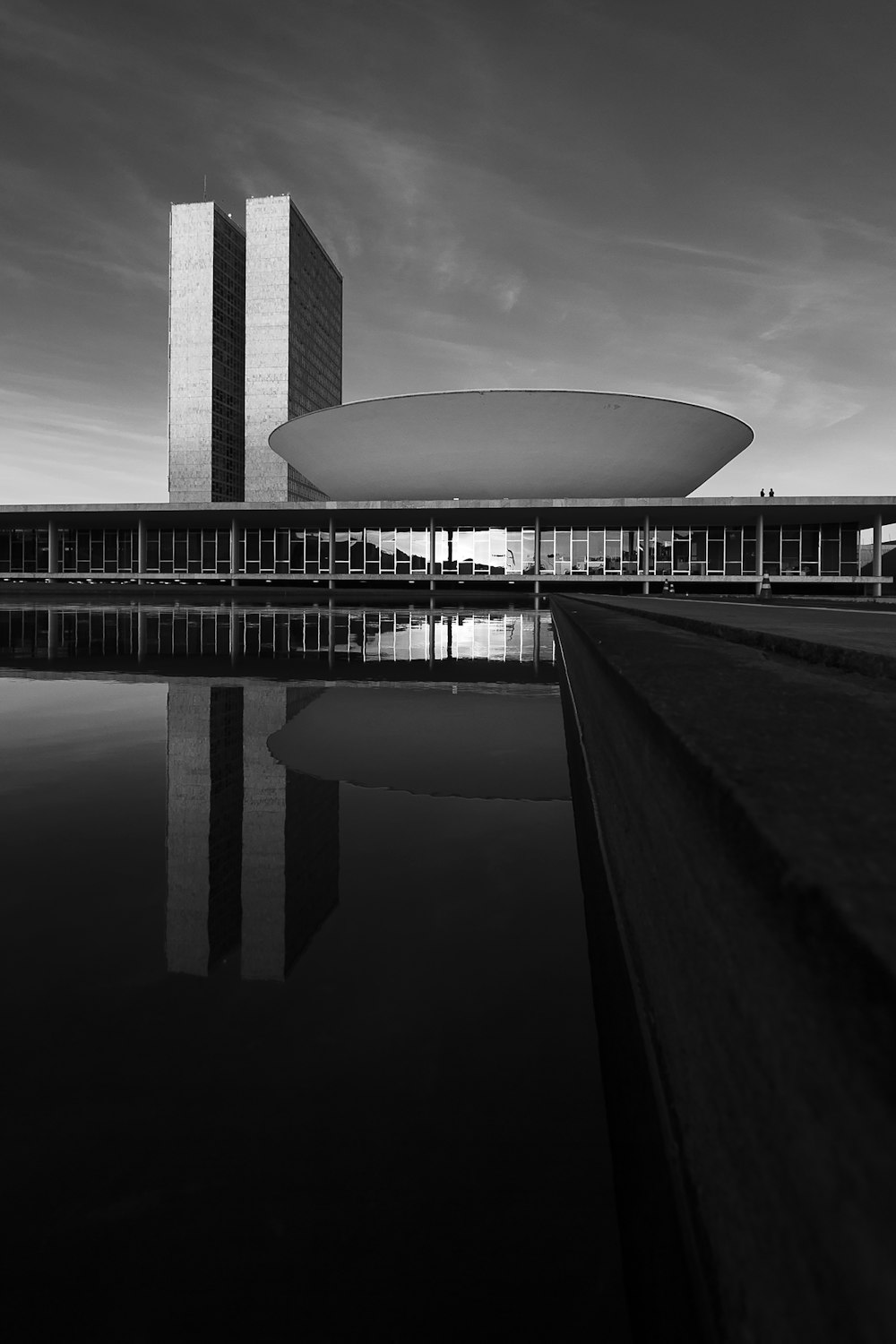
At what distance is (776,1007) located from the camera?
0.56 m

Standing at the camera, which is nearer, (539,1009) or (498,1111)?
(498,1111)

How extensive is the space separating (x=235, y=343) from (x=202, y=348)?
5.77m

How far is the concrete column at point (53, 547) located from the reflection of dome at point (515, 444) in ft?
35.4

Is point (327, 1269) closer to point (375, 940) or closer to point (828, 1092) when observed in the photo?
point (828, 1092)

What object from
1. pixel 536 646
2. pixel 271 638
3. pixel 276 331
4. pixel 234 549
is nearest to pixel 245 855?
pixel 536 646

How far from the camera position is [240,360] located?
96250 millimetres

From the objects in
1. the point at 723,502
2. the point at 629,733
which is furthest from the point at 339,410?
the point at 629,733

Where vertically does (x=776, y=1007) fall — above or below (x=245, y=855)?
above

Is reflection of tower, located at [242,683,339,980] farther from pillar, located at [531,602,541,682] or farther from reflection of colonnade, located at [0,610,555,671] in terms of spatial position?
reflection of colonnade, located at [0,610,555,671]

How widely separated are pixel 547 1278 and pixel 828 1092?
0.54m

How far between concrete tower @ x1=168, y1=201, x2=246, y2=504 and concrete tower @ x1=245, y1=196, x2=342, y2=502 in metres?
3.09

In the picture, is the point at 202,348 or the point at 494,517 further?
the point at 202,348

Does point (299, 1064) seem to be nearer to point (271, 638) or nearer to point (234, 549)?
point (271, 638)

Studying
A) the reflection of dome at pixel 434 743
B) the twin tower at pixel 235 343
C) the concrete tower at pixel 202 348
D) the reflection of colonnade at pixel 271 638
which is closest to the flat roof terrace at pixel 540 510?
the reflection of colonnade at pixel 271 638
